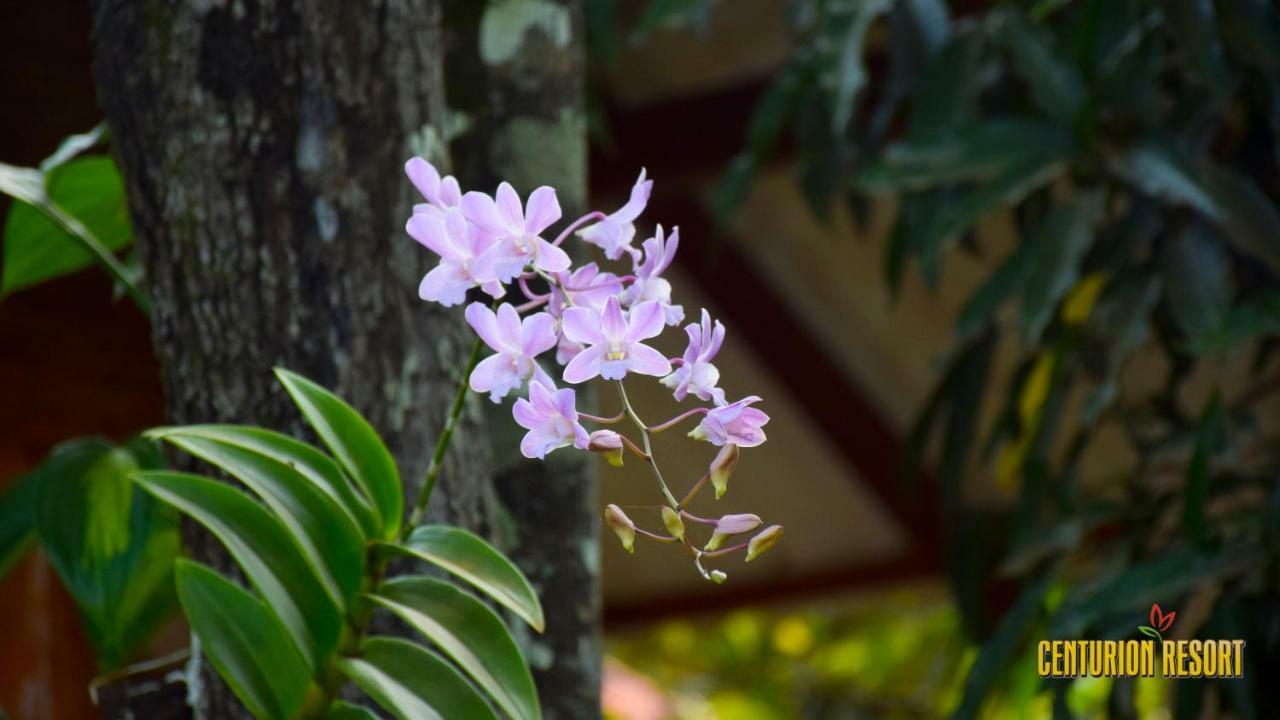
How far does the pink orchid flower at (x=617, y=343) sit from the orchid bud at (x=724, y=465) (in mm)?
47

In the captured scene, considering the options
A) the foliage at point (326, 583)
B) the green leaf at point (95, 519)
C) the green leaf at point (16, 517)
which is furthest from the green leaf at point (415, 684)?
the green leaf at point (16, 517)

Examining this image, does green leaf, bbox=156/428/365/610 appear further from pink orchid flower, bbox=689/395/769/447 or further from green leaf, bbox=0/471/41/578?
green leaf, bbox=0/471/41/578

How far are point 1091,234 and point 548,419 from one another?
0.92m

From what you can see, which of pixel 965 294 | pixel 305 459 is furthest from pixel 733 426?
pixel 965 294

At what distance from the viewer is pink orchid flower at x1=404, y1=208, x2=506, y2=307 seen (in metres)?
0.51

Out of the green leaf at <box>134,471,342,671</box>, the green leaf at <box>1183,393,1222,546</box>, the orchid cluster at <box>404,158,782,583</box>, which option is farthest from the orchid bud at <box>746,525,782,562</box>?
the green leaf at <box>1183,393,1222,546</box>

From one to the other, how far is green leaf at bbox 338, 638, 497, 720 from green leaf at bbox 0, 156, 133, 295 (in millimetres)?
443

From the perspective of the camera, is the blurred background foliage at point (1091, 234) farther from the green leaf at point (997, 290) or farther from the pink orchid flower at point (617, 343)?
the pink orchid flower at point (617, 343)

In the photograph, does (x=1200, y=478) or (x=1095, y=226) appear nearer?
(x=1200, y=478)

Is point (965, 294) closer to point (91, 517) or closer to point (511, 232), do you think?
point (91, 517)

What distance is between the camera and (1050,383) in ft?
4.62

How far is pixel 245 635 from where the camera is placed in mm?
599

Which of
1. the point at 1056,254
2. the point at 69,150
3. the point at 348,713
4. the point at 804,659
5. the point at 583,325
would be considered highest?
the point at 804,659

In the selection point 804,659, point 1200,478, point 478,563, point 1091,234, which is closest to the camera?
point 478,563
